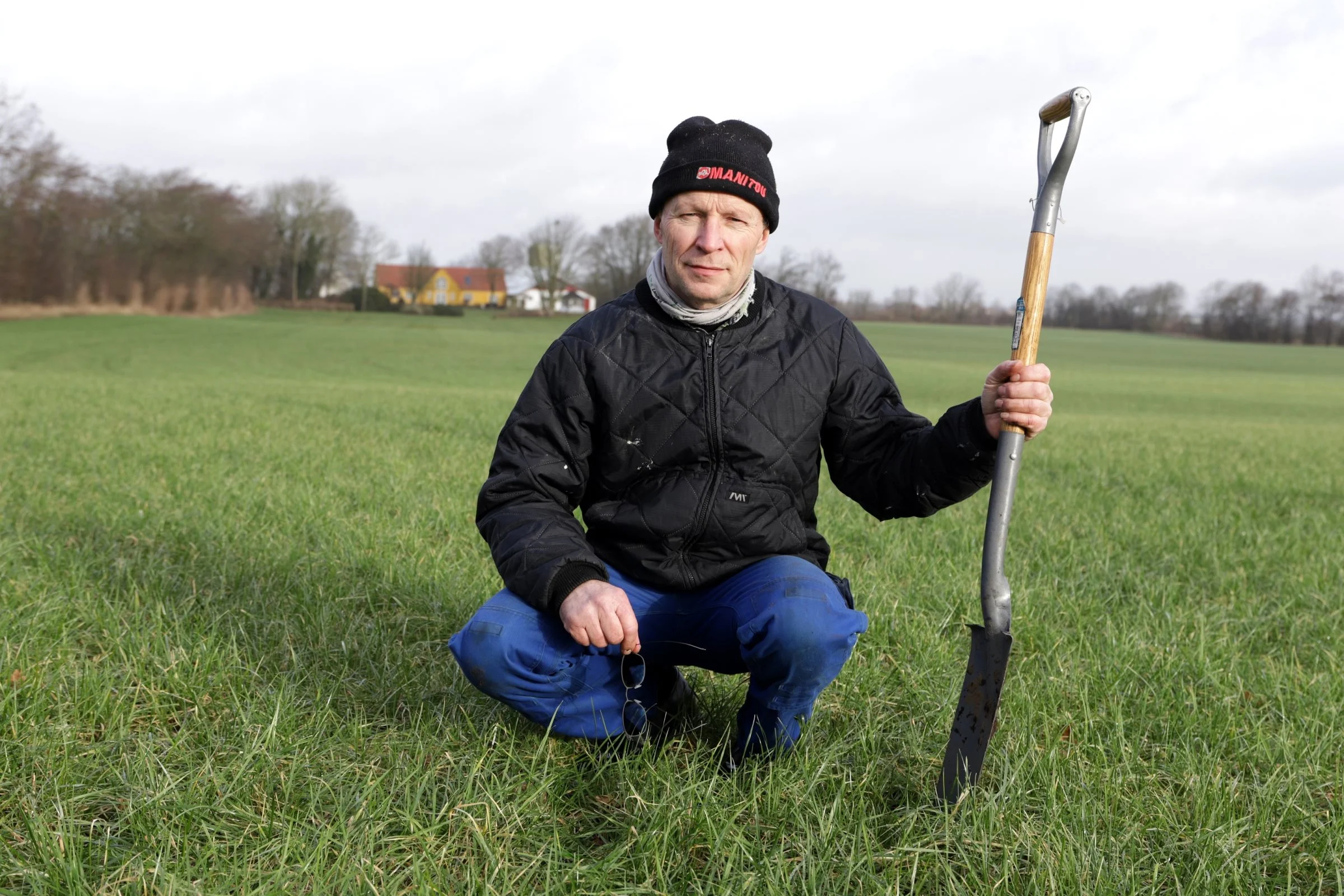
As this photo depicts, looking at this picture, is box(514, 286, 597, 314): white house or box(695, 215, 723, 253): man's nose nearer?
box(695, 215, 723, 253): man's nose

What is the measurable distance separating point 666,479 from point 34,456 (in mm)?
6309

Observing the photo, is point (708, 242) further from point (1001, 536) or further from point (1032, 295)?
point (1001, 536)

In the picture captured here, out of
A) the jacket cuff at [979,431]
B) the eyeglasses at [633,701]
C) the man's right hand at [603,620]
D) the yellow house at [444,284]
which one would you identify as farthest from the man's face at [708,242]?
the yellow house at [444,284]

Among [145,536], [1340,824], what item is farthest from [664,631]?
[145,536]

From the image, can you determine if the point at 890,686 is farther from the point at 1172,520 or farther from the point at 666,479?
the point at 1172,520

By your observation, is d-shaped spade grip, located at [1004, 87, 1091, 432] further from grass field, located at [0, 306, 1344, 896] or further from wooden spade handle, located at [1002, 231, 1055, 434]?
grass field, located at [0, 306, 1344, 896]

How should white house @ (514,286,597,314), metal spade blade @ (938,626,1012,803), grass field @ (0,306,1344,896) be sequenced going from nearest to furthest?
grass field @ (0,306,1344,896)
metal spade blade @ (938,626,1012,803)
white house @ (514,286,597,314)

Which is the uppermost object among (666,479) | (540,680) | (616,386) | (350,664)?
(616,386)

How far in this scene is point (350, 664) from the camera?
3.25 metres

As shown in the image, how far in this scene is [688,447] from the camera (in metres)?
2.78

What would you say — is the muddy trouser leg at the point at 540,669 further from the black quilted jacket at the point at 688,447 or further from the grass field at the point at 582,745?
the black quilted jacket at the point at 688,447

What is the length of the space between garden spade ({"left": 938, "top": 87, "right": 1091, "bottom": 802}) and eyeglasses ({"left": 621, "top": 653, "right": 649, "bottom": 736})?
79cm

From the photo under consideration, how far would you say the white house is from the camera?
3125 inches

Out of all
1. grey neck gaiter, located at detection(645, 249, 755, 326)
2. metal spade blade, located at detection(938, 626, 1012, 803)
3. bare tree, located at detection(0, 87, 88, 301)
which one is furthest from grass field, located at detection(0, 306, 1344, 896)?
bare tree, located at detection(0, 87, 88, 301)
